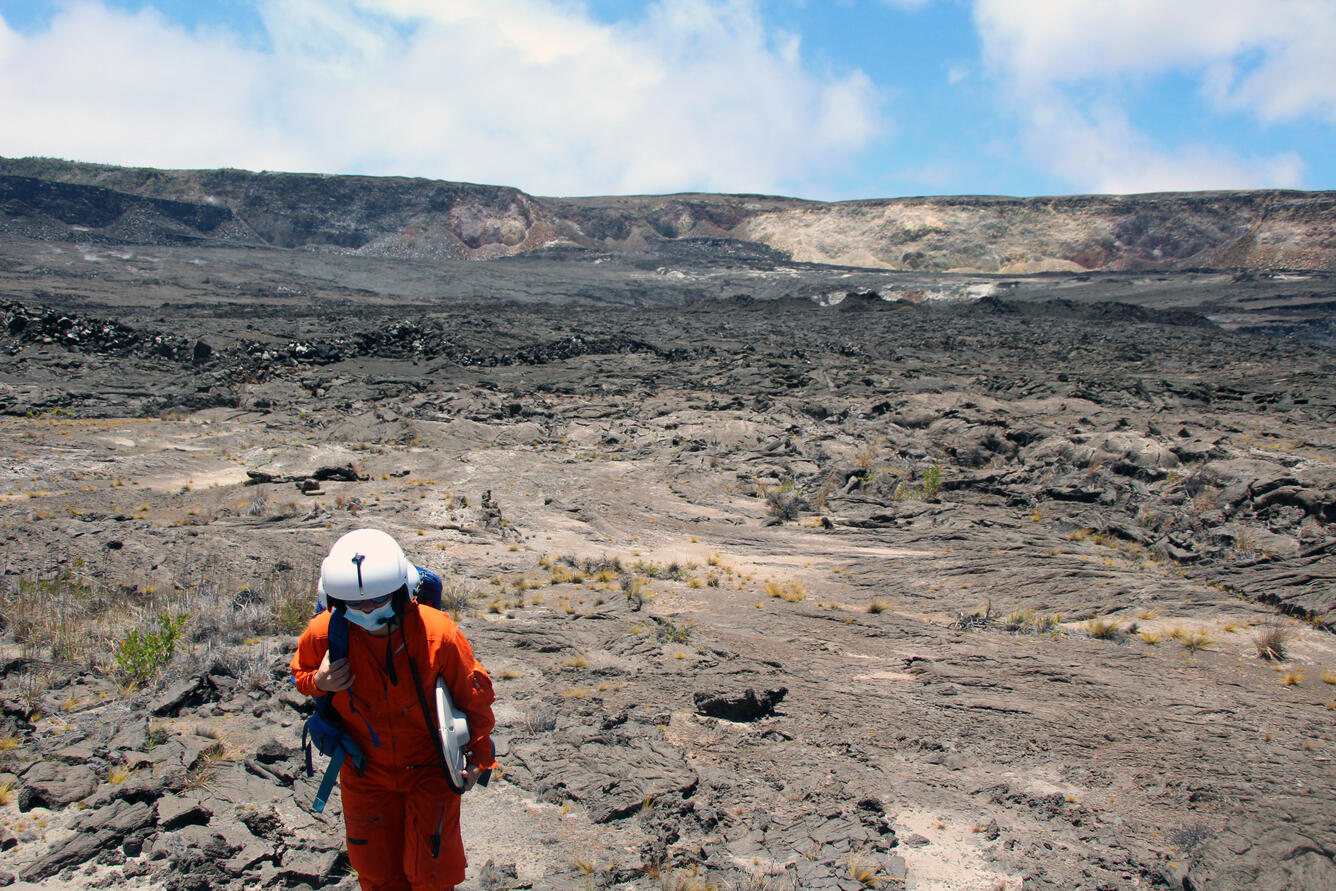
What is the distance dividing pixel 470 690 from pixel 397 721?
280 mm

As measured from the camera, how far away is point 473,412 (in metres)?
20.0

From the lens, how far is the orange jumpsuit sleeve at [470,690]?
298 cm

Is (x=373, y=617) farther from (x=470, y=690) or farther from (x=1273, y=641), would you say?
(x=1273, y=641)

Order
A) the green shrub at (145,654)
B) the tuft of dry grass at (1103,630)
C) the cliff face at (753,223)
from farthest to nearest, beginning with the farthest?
the cliff face at (753,223)
the tuft of dry grass at (1103,630)
the green shrub at (145,654)

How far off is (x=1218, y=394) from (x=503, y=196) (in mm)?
63392

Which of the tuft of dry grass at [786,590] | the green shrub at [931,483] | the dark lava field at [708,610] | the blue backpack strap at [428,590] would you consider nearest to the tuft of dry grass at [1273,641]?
the dark lava field at [708,610]

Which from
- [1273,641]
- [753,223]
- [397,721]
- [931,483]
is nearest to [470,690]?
[397,721]

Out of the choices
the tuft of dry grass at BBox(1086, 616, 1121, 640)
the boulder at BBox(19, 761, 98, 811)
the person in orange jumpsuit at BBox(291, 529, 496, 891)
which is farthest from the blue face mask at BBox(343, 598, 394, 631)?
the tuft of dry grass at BBox(1086, 616, 1121, 640)

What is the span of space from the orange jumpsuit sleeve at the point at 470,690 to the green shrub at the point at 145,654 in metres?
3.77

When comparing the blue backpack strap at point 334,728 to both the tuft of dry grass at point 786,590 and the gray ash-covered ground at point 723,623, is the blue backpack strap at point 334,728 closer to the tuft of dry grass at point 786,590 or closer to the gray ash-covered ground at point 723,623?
the gray ash-covered ground at point 723,623

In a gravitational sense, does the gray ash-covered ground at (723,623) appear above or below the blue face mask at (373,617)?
below

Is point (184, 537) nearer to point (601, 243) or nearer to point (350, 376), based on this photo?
point (350, 376)

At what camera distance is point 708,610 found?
8.43 m

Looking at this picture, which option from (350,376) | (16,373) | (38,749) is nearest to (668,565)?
(38,749)
